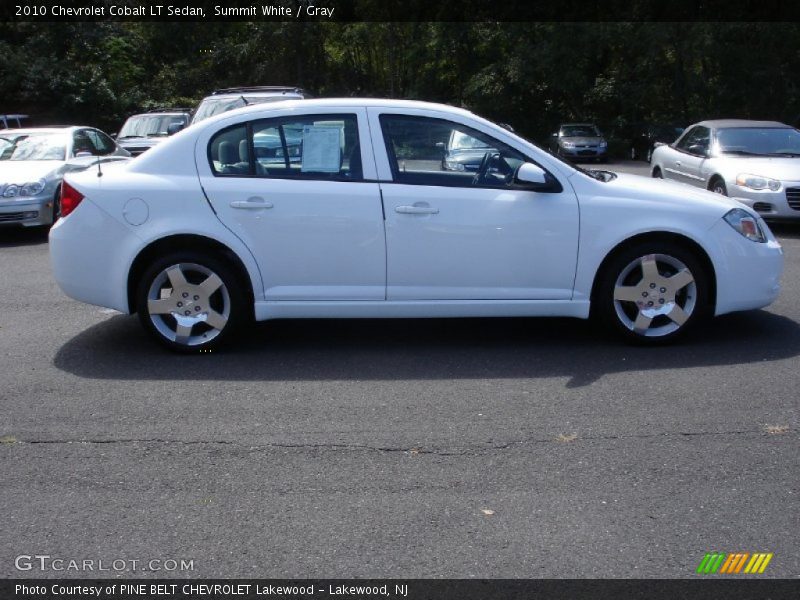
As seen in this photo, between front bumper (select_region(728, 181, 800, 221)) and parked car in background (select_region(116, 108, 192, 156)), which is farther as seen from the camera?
parked car in background (select_region(116, 108, 192, 156))

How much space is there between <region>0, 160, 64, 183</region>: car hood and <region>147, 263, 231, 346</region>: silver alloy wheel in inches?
268

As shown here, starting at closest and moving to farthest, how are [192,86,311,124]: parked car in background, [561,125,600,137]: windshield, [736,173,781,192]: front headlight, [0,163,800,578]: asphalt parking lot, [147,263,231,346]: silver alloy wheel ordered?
[0,163,800,578]: asphalt parking lot, [147,263,231,346]: silver alloy wheel, [736,173,781,192]: front headlight, [192,86,311,124]: parked car in background, [561,125,600,137]: windshield

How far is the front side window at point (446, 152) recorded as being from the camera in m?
6.56

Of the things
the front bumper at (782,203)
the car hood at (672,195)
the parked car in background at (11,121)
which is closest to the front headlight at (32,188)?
the car hood at (672,195)

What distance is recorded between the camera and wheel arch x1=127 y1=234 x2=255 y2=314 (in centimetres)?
651

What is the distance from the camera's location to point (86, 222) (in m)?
6.54

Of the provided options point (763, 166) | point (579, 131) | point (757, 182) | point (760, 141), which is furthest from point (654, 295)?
point (579, 131)

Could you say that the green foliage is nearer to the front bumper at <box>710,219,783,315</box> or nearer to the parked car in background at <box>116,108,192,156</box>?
the parked car in background at <box>116,108,192,156</box>

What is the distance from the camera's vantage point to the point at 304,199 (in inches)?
253

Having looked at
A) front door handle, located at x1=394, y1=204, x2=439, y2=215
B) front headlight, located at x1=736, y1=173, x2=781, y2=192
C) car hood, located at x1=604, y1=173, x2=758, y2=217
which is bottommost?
front headlight, located at x1=736, y1=173, x2=781, y2=192

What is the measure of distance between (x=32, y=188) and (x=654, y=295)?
8755 mm

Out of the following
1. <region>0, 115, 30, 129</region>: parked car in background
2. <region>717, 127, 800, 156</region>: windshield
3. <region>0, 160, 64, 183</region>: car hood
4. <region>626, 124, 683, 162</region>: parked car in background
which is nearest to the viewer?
<region>0, 160, 64, 183</region>: car hood

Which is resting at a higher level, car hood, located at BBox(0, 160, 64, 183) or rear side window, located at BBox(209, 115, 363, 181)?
rear side window, located at BBox(209, 115, 363, 181)

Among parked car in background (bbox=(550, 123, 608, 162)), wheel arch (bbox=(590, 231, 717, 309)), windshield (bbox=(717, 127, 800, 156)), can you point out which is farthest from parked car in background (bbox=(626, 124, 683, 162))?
wheel arch (bbox=(590, 231, 717, 309))
